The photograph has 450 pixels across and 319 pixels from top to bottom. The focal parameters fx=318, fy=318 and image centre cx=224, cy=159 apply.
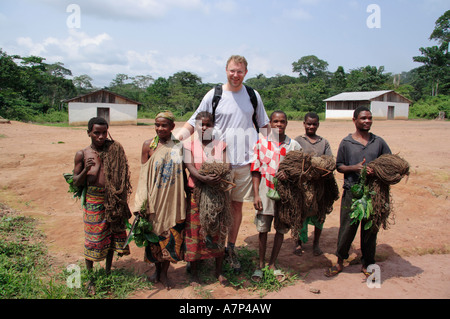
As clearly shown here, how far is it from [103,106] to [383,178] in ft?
77.8

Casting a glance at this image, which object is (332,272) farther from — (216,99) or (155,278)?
(216,99)

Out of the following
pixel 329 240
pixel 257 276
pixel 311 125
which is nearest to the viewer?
pixel 257 276

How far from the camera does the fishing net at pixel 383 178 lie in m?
3.17

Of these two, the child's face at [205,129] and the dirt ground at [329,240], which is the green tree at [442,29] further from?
the child's face at [205,129]

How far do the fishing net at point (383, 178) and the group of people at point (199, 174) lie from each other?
0.17 metres

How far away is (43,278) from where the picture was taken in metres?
3.51

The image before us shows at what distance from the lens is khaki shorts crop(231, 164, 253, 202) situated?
3.40 m

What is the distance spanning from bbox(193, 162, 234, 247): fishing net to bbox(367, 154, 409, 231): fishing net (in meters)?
1.49

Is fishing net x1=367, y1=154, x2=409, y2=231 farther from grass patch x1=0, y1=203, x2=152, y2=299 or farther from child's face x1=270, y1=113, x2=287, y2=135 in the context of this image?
grass patch x1=0, y1=203, x2=152, y2=299

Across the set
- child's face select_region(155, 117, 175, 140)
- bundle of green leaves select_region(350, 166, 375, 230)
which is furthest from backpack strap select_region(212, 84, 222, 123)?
bundle of green leaves select_region(350, 166, 375, 230)

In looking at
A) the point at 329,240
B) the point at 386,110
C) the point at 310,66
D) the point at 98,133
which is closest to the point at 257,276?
the point at 329,240

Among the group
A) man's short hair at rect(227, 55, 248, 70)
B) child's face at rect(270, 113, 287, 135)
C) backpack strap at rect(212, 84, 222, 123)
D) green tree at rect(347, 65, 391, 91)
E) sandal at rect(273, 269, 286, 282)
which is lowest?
sandal at rect(273, 269, 286, 282)

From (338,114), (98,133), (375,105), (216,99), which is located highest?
(375,105)

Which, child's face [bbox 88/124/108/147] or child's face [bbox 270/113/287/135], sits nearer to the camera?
child's face [bbox 88/124/108/147]
